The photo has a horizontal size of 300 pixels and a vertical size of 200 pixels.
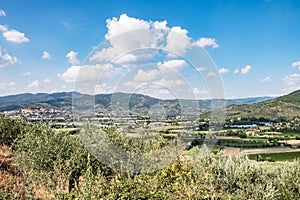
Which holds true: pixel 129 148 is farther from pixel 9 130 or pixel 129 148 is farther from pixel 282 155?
pixel 282 155

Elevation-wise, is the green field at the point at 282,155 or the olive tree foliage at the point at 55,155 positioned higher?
the olive tree foliage at the point at 55,155

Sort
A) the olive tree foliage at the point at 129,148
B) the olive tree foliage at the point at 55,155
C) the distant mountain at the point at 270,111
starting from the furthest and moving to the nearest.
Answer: the distant mountain at the point at 270,111 < the olive tree foliage at the point at 129,148 < the olive tree foliage at the point at 55,155

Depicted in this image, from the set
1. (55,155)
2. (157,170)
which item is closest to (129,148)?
(157,170)

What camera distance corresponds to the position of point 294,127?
88312 millimetres

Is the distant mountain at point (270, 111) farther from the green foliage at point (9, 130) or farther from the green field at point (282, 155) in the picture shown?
the green foliage at point (9, 130)

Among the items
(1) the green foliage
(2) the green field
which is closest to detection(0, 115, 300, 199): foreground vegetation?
(1) the green foliage

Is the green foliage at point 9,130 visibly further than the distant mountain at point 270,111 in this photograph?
No

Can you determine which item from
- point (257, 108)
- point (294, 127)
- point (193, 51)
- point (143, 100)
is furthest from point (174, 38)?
point (257, 108)

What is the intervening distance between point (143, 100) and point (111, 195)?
9069 millimetres

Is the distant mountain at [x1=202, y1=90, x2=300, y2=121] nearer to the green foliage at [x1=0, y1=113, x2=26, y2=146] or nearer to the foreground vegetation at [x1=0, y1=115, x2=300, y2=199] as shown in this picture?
the foreground vegetation at [x1=0, y1=115, x2=300, y2=199]

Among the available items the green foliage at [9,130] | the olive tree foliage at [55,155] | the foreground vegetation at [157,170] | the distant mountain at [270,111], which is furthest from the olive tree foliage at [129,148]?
the distant mountain at [270,111]

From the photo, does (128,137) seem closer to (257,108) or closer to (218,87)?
(218,87)

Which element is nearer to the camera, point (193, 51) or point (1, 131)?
point (193, 51)

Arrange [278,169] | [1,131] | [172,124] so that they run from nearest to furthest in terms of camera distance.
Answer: [172,124] → [278,169] → [1,131]
